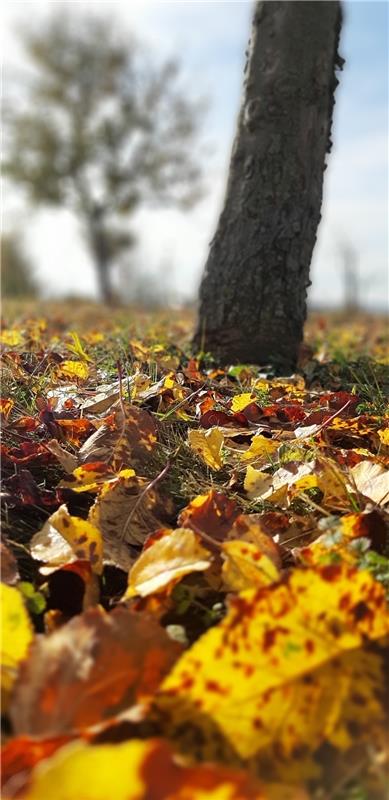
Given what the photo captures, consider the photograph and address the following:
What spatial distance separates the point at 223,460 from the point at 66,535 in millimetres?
504

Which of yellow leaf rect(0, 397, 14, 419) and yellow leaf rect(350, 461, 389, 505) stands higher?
yellow leaf rect(0, 397, 14, 419)

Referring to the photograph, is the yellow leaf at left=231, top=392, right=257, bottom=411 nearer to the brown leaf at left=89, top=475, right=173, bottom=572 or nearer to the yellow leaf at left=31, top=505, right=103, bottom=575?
the brown leaf at left=89, top=475, right=173, bottom=572

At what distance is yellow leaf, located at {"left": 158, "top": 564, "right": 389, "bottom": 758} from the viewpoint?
0.77m

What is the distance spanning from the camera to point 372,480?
1312 mm

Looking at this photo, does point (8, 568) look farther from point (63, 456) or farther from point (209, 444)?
point (209, 444)

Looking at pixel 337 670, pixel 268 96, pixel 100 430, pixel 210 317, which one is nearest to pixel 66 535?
pixel 100 430

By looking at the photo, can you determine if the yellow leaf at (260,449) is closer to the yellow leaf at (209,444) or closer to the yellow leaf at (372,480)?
the yellow leaf at (209,444)

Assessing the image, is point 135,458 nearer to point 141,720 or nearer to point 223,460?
point 223,460

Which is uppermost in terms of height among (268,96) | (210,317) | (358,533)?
(268,96)

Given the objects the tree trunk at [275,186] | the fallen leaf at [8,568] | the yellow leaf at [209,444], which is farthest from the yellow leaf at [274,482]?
the tree trunk at [275,186]

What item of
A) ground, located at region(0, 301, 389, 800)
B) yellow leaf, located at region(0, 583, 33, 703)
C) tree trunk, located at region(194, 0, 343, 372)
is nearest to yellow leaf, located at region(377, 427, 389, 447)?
ground, located at region(0, 301, 389, 800)

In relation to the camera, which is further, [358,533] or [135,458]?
[135,458]

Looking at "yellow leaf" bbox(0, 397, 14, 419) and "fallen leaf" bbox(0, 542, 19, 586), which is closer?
"fallen leaf" bbox(0, 542, 19, 586)

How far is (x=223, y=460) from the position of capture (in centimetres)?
158
